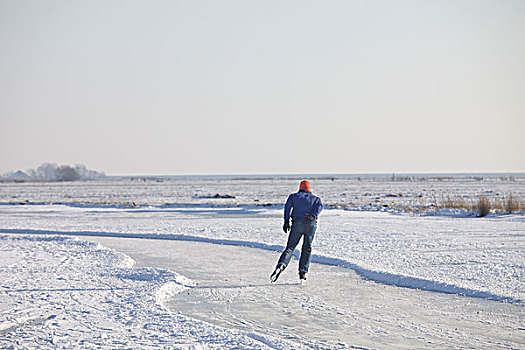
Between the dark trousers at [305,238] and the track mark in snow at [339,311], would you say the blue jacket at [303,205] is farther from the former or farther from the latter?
the track mark in snow at [339,311]

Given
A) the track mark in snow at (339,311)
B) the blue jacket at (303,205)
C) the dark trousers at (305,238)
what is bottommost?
the track mark in snow at (339,311)

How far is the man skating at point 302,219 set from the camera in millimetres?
10047

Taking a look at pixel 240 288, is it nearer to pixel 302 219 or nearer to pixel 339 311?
pixel 302 219

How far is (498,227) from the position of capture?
19.9m

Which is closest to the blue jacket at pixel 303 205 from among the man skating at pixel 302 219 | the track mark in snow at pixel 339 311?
the man skating at pixel 302 219

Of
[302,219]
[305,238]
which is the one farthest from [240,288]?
[302,219]

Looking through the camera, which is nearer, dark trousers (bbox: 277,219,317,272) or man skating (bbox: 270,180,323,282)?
man skating (bbox: 270,180,323,282)

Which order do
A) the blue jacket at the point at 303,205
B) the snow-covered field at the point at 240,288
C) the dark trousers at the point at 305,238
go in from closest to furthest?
the snow-covered field at the point at 240,288 → the blue jacket at the point at 303,205 → the dark trousers at the point at 305,238

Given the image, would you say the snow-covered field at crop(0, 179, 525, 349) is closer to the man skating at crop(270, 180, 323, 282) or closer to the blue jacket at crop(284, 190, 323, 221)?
the man skating at crop(270, 180, 323, 282)

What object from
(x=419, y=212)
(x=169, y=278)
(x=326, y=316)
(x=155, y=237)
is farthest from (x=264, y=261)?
(x=419, y=212)

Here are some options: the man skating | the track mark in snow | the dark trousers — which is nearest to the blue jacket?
the man skating

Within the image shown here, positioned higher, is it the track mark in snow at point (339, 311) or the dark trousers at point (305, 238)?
the dark trousers at point (305, 238)

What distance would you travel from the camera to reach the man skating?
A: 10.0 m

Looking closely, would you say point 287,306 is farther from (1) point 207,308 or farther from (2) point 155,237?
(2) point 155,237
